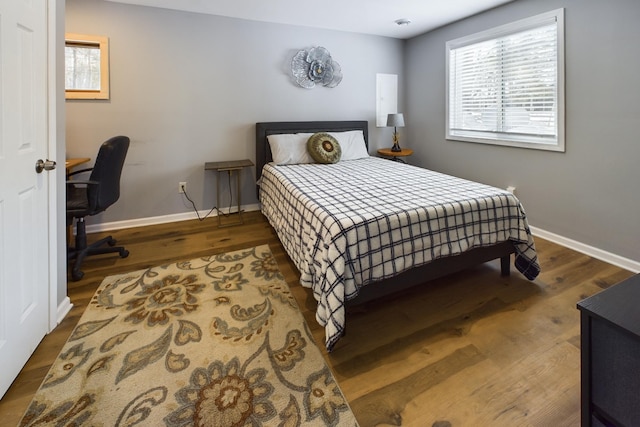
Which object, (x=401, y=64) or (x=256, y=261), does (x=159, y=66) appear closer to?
(x=256, y=261)

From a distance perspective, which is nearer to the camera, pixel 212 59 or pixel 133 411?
pixel 133 411

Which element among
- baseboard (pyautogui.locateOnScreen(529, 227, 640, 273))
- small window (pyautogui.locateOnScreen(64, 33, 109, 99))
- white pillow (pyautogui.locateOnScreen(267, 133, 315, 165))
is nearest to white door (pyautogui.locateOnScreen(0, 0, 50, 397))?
small window (pyautogui.locateOnScreen(64, 33, 109, 99))

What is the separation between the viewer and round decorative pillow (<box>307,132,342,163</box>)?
3.55 meters

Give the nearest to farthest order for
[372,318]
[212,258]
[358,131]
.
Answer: [372,318], [212,258], [358,131]

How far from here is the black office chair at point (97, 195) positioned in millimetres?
2393

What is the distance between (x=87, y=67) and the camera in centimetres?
309

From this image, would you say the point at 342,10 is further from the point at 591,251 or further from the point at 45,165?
the point at 591,251

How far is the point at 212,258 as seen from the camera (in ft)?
8.87

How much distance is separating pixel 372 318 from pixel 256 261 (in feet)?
3.81

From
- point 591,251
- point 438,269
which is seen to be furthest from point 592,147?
point 438,269

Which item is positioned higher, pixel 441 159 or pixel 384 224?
pixel 441 159

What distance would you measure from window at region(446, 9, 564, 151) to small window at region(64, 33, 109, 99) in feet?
12.6

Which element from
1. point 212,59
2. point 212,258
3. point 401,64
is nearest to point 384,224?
point 212,258

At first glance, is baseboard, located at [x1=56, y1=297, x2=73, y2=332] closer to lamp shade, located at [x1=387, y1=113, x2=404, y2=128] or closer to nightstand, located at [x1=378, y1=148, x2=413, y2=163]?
nightstand, located at [x1=378, y1=148, x2=413, y2=163]
